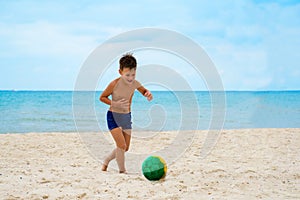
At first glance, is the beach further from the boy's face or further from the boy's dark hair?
the boy's dark hair

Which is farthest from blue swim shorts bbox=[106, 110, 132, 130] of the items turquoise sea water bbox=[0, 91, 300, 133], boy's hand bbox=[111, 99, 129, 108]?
turquoise sea water bbox=[0, 91, 300, 133]

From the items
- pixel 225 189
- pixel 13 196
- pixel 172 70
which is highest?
pixel 172 70

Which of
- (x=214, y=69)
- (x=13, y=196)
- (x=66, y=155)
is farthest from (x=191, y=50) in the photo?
(x=13, y=196)

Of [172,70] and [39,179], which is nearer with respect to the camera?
[39,179]

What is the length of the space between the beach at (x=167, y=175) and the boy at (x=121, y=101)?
0.57m

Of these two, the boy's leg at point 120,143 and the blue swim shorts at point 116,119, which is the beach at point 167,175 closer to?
the boy's leg at point 120,143

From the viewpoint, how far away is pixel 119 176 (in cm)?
553

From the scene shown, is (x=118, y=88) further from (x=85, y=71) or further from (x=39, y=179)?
(x=39, y=179)

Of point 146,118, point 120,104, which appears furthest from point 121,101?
point 146,118

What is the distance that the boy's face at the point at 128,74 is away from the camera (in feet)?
18.5

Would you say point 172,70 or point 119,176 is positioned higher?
point 172,70

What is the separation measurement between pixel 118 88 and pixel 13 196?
7.47 feet

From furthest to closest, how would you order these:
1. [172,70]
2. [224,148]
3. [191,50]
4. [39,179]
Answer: [224,148] → [172,70] → [191,50] → [39,179]

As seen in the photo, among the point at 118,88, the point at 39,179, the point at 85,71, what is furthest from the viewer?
the point at 85,71
